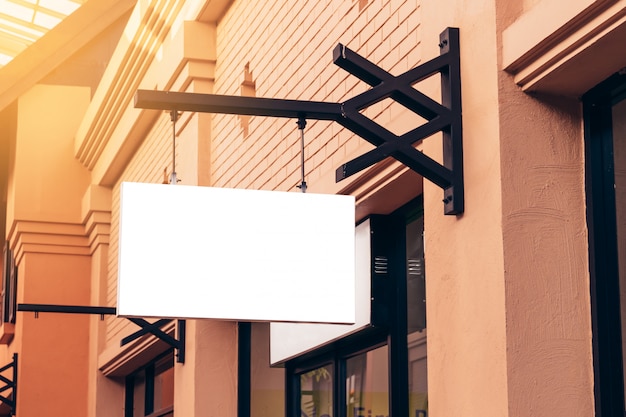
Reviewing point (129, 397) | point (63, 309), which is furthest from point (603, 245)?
point (129, 397)

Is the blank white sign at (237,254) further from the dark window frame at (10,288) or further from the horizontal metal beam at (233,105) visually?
the dark window frame at (10,288)

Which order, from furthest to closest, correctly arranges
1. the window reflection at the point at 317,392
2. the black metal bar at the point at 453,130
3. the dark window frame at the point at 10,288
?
the dark window frame at the point at 10,288 → the window reflection at the point at 317,392 → the black metal bar at the point at 453,130

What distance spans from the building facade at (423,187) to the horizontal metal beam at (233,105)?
19cm

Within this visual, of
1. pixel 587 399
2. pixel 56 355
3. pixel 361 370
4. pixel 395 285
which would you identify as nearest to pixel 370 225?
pixel 395 285

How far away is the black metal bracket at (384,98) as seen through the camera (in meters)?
4.52

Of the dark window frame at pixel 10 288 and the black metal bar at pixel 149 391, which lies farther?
the dark window frame at pixel 10 288

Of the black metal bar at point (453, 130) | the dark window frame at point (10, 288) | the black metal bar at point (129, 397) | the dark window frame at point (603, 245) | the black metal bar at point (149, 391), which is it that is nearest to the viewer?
the dark window frame at point (603, 245)

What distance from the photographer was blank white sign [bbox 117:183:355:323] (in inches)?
172

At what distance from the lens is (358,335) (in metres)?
6.82

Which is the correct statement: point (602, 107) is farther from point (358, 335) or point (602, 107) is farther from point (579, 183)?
point (358, 335)

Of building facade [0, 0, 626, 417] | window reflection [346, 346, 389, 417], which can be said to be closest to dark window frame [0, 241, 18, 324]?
building facade [0, 0, 626, 417]

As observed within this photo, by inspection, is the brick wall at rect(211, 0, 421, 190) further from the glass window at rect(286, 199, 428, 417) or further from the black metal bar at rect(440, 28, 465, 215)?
the black metal bar at rect(440, 28, 465, 215)

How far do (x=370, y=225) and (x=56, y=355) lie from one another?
10148 millimetres

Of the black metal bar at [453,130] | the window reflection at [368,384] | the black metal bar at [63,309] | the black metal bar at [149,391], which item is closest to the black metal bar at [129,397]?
the black metal bar at [149,391]
